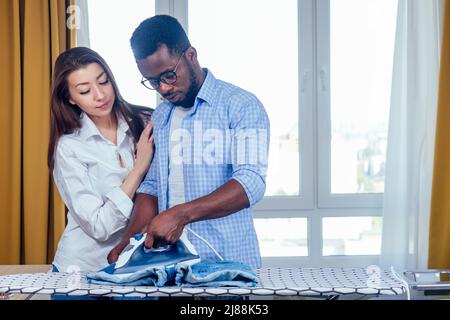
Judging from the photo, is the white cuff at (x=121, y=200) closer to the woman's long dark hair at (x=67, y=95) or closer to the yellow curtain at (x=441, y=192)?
the woman's long dark hair at (x=67, y=95)

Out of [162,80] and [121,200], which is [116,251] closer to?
[121,200]

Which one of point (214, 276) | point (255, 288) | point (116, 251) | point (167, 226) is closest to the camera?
point (255, 288)

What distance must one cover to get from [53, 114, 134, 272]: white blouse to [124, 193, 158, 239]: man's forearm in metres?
0.02

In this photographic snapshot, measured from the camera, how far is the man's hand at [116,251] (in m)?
2.08

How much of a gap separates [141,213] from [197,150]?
0.25m

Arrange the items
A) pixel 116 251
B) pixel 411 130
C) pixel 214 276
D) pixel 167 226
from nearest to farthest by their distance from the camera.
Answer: pixel 214 276 → pixel 167 226 → pixel 116 251 → pixel 411 130

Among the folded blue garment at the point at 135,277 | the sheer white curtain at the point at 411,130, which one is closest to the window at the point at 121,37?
the folded blue garment at the point at 135,277

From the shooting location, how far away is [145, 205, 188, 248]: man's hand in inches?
76.9

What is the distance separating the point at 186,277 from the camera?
179 cm

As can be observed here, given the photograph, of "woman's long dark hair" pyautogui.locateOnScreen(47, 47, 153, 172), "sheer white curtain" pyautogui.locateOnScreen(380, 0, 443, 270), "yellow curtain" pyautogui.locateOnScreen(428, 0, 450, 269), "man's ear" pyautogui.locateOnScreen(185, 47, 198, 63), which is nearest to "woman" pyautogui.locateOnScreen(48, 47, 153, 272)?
"woman's long dark hair" pyautogui.locateOnScreen(47, 47, 153, 172)

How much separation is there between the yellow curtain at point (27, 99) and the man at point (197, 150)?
26 centimetres

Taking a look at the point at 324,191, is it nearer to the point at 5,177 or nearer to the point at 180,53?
the point at 180,53

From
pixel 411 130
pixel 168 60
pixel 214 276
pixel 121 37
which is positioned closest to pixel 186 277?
pixel 214 276
